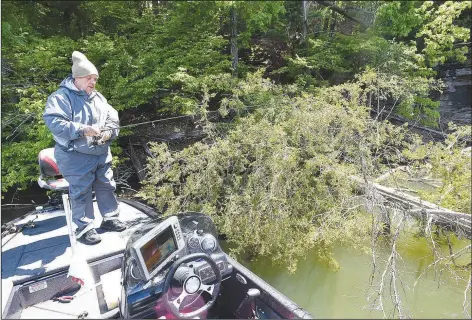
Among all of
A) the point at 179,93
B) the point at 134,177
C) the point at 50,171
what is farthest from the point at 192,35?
the point at 50,171

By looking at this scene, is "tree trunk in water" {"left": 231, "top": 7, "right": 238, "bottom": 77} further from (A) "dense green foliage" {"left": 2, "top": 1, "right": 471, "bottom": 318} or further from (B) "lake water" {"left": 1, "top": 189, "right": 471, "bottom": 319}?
(B) "lake water" {"left": 1, "top": 189, "right": 471, "bottom": 319}

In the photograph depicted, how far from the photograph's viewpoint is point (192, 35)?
7441 millimetres

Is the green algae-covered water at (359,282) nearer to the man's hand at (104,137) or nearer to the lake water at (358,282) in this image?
the lake water at (358,282)

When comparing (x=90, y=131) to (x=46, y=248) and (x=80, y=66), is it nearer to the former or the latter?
(x=80, y=66)

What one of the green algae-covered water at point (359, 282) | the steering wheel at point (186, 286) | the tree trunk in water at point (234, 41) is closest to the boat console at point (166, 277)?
the steering wheel at point (186, 286)

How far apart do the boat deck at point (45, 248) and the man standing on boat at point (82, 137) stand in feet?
0.53

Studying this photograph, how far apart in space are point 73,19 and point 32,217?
6084mm

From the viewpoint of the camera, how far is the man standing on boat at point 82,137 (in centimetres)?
301

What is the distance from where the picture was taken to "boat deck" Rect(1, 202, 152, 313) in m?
2.86

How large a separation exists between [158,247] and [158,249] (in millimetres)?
13

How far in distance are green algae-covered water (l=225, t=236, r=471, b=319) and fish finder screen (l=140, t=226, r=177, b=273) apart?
7.57 feet

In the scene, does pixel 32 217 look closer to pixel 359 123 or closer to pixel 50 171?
pixel 50 171

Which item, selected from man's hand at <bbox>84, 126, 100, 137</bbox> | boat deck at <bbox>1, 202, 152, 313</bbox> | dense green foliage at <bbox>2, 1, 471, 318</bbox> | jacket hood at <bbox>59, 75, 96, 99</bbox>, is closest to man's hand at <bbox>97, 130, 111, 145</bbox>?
man's hand at <bbox>84, 126, 100, 137</bbox>

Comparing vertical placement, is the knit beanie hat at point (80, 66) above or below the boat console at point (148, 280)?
above
